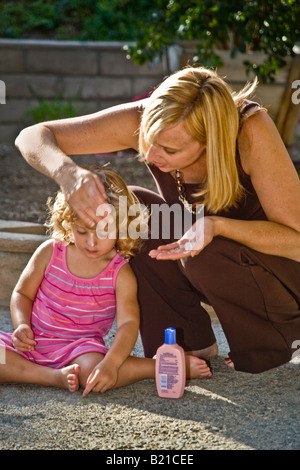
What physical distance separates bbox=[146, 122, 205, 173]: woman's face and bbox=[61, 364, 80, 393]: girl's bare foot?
0.74m

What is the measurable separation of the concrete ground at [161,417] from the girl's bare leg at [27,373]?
0.02m

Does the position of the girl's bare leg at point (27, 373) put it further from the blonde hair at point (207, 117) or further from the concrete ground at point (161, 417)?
the blonde hair at point (207, 117)

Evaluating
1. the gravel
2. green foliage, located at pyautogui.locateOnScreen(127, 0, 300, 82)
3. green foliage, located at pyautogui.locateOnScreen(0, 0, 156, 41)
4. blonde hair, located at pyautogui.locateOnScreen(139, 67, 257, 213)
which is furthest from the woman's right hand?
green foliage, located at pyautogui.locateOnScreen(0, 0, 156, 41)

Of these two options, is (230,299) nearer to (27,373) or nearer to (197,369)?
(197,369)

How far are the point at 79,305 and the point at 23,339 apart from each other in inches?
9.7

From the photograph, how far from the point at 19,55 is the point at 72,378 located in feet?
12.8

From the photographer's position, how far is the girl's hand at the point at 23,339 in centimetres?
241

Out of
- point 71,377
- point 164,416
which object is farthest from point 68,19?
point 164,416

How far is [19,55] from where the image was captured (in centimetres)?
562

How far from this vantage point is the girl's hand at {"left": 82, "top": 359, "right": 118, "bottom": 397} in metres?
2.28
